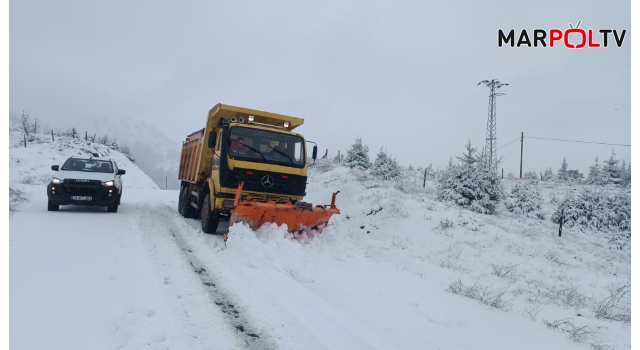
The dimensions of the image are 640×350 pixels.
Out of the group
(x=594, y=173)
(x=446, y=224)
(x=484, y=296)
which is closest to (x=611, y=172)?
(x=594, y=173)

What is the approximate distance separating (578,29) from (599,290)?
672 cm

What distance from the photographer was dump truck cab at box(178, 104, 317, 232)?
8141 millimetres

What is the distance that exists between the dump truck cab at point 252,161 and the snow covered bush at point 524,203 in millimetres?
19967

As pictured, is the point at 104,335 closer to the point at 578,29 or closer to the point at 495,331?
the point at 495,331

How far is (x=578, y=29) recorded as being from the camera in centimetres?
777

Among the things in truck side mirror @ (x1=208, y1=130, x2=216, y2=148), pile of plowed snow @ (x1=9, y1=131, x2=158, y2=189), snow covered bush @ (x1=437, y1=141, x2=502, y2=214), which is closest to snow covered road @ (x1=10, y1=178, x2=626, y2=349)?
truck side mirror @ (x1=208, y1=130, x2=216, y2=148)

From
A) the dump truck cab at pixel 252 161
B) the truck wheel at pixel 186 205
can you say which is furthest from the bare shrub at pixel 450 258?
the truck wheel at pixel 186 205

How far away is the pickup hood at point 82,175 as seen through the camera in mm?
10633

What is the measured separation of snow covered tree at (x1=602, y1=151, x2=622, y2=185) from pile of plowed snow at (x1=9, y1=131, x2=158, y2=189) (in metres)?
46.0

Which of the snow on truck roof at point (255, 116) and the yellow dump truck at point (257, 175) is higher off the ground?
the snow on truck roof at point (255, 116)

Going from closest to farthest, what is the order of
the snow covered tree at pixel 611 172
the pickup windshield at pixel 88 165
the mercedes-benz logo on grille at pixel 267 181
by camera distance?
the mercedes-benz logo on grille at pixel 267 181 → the pickup windshield at pixel 88 165 → the snow covered tree at pixel 611 172

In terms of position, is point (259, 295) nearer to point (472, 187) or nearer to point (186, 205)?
point (186, 205)

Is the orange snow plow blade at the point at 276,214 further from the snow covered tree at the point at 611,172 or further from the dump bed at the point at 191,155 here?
the snow covered tree at the point at 611,172

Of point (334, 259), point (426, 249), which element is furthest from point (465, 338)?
point (426, 249)
